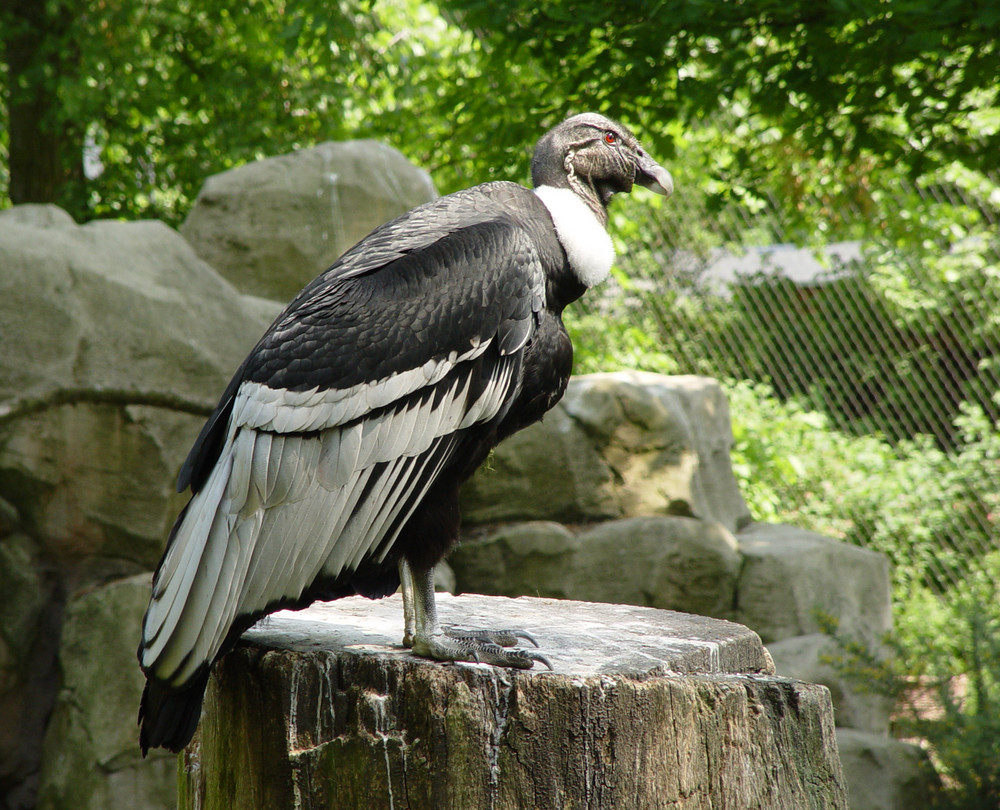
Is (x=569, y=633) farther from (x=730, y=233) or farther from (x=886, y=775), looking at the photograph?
(x=730, y=233)

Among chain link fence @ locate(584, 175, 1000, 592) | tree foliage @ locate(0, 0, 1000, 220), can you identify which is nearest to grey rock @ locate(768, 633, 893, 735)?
chain link fence @ locate(584, 175, 1000, 592)

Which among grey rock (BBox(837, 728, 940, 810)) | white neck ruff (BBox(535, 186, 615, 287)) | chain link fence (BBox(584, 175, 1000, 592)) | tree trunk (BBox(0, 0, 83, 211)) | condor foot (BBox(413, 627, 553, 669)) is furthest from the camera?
chain link fence (BBox(584, 175, 1000, 592))

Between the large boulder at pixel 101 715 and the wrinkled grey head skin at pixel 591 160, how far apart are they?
299 centimetres

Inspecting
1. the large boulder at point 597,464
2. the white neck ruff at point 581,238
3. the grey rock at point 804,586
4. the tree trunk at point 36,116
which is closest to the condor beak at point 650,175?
the white neck ruff at point 581,238

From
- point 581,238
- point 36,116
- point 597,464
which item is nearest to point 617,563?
point 597,464

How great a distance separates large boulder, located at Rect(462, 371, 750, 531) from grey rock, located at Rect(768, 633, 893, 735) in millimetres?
878

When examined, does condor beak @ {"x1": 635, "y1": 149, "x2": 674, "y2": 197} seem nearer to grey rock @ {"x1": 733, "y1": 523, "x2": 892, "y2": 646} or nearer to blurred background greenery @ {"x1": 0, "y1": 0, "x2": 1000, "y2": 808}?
grey rock @ {"x1": 733, "y1": 523, "x2": 892, "y2": 646}

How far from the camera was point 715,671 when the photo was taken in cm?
233

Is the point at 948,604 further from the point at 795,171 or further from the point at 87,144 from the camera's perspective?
the point at 87,144

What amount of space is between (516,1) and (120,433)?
8.42 feet

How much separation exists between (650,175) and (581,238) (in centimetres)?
36

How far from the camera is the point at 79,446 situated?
4.48m

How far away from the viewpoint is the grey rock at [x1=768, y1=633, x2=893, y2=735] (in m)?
5.42

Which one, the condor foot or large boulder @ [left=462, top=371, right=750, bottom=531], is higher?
large boulder @ [left=462, top=371, right=750, bottom=531]
